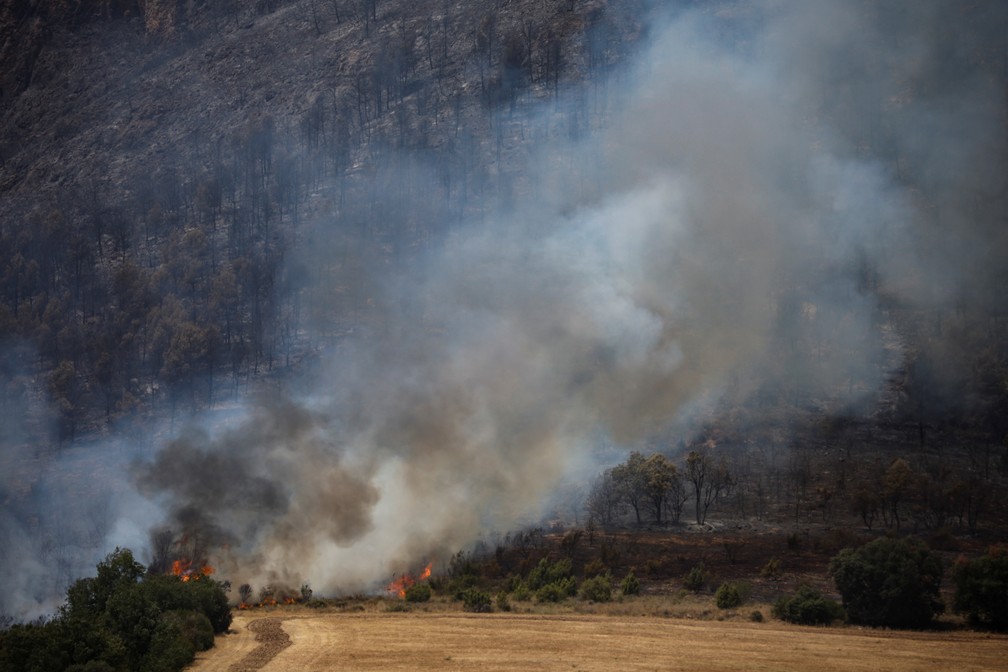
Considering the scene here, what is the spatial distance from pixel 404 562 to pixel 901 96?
88.0m

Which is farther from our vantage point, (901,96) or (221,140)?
(221,140)

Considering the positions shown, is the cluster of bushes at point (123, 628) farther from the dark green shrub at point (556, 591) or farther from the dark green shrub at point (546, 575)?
the dark green shrub at point (546, 575)

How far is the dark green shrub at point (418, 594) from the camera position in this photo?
4972 cm

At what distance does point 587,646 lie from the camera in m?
33.7

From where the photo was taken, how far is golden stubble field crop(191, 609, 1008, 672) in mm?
30328

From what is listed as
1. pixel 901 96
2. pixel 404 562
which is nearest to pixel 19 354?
pixel 404 562

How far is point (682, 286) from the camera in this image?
298ft

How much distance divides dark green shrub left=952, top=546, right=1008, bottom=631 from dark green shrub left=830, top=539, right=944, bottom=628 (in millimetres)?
883

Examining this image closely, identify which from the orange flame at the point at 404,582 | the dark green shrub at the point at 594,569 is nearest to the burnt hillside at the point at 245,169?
the orange flame at the point at 404,582

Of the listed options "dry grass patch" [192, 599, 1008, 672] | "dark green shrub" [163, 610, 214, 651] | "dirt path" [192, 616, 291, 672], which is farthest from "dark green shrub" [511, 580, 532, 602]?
"dark green shrub" [163, 610, 214, 651]

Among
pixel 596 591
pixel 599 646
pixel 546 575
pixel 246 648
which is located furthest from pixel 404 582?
pixel 599 646

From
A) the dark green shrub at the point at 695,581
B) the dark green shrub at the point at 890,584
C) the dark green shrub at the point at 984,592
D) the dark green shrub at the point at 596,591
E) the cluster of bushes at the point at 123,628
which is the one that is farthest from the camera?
the dark green shrub at the point at 695,581

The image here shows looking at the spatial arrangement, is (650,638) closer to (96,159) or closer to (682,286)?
(682,286)

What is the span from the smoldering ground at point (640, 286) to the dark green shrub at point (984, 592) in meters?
32.5
